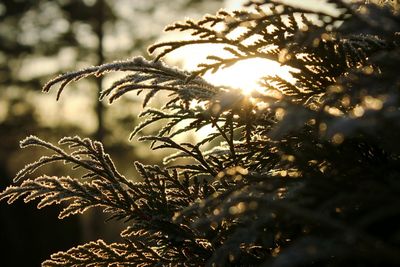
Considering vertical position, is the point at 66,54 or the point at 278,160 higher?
the point at 66,54

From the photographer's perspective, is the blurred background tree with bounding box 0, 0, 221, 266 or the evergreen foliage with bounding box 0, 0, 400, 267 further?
the blurred background tree with bounding box 0, 0, 221, 266

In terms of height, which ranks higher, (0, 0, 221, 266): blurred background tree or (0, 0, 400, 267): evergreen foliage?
(0, 0, 221, 266): blurred background tree

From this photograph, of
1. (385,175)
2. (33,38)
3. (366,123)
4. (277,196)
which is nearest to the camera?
(366,123)

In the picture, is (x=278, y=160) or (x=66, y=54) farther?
(x=66, y=54)

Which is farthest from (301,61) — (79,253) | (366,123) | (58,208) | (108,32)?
(108,32)

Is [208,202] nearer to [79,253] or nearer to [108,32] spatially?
[79,253]

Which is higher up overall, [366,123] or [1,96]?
[1,96]

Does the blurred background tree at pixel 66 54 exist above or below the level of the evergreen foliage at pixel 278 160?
above

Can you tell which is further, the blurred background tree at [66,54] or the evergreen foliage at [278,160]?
the blurred background tree at [66,54]
